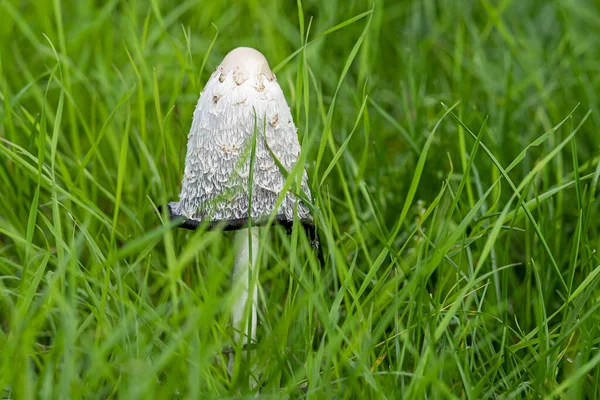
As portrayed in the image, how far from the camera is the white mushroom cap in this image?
161cm

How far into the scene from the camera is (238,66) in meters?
1.63

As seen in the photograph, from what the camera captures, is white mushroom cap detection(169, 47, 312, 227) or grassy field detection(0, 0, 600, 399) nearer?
grassy field detection(0, 0, 600, 399)

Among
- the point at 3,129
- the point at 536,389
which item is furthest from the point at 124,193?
the point at 536,389

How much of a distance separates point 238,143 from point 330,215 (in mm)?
258

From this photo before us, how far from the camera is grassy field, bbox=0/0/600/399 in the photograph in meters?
1.47

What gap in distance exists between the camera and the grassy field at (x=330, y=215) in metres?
1.47

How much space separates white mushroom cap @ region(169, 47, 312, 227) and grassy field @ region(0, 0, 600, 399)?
3.1 inches

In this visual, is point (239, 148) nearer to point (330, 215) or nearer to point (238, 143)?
point (238, 143)

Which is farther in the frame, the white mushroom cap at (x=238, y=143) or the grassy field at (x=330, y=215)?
the white mushroom cap at (x=238, y=143)

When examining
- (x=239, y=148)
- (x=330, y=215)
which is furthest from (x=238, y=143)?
(x=330, y=215)

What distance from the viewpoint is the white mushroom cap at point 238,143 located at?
161 centimetres

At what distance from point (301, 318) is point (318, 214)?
10.1 inches

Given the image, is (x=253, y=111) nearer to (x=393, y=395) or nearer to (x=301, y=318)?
(x=301, y=318)

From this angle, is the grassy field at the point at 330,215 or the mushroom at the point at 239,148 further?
the mushroom at the point at 239,148
